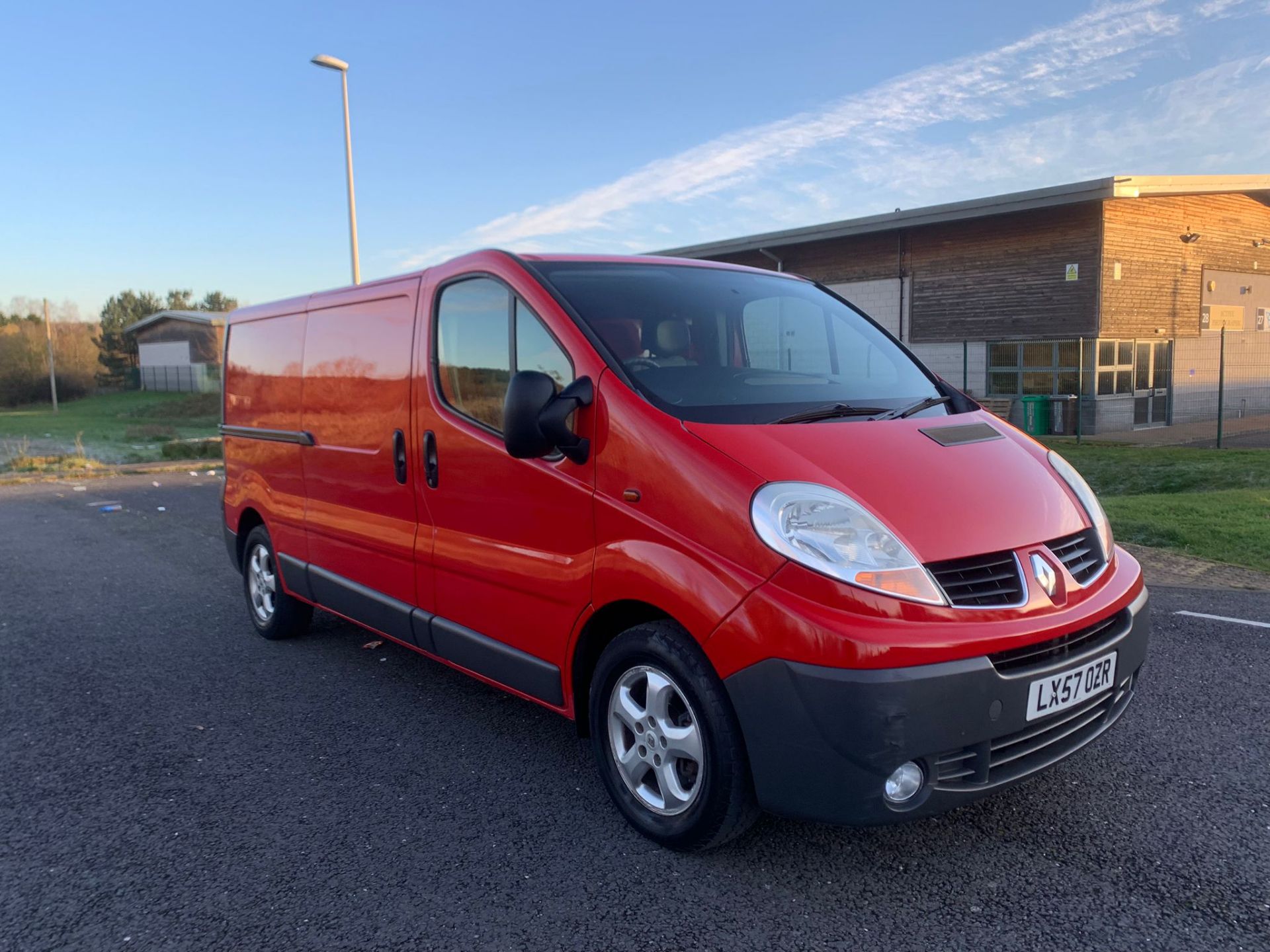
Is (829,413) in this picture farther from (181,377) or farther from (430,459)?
(181,377)

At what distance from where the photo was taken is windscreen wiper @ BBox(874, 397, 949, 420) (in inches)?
132

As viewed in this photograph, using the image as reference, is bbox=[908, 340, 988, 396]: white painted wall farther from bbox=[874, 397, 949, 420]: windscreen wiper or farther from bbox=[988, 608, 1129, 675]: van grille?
bbox=[988, 608, 1129, 675]: van grille

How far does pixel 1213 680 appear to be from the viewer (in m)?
4.46

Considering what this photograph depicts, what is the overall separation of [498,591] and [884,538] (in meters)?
1.59

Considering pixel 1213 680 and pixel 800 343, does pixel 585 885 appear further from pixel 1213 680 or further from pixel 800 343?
pixel 1213 680

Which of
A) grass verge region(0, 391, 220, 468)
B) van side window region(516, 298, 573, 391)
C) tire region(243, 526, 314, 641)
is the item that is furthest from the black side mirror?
grass verge region(0, 391, 220, 468)

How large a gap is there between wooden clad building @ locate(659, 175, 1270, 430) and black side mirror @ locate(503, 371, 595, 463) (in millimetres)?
16408

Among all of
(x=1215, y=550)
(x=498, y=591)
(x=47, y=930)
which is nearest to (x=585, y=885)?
(x=498, y=591)

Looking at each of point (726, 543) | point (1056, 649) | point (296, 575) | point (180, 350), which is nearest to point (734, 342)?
point (726, 543)

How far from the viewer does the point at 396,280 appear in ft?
14.4

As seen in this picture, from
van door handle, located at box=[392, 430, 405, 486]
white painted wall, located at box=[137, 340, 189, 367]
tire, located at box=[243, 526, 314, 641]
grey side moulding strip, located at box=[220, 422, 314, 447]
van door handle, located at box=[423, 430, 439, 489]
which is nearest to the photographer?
van door handle, located at box=[423, 430, 439, 489]

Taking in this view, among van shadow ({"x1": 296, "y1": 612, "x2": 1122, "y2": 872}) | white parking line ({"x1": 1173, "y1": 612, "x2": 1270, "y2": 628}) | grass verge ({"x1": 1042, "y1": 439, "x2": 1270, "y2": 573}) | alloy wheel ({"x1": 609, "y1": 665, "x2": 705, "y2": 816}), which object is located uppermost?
alloy wheel ({"x1": 609, "y1": 665, "x2": 705, "y2": 816})

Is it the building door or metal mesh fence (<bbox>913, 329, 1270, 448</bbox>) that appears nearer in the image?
metal mesh fence (<bbox>913, 329, 1270, 448</bbox>)

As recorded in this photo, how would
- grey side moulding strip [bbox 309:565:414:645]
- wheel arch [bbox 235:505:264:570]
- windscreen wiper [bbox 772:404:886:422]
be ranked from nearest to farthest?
1. windscreen wiper [bbox 772:404:886:422]
2. grey side moulding strip [bbox 309:565:414:645]
3. wheel arch [bbox 235:505:264:570]
